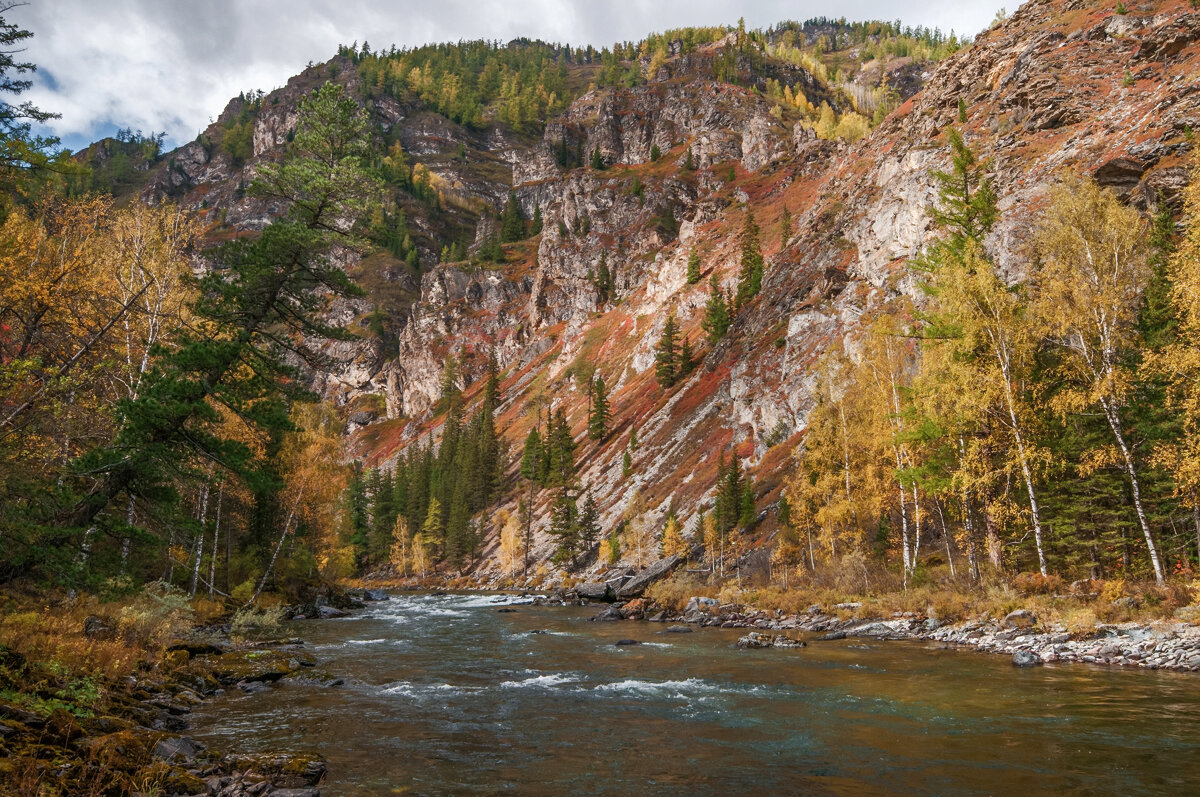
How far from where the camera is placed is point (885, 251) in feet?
212

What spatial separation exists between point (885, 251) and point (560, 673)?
5992 centimetres

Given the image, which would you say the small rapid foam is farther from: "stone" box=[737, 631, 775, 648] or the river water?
"stone" box=[737, 631, 775, 648]

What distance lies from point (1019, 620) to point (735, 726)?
16.3 m

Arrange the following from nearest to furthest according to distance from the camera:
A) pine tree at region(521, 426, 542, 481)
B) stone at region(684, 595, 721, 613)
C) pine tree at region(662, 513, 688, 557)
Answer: stone at region(684, 595, 721, 613)
pine tree at region(662, 513, 688, 557)
pine tree at region(521, 426, 542, 481)

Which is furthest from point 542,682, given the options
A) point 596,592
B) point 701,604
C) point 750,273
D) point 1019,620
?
point 750,273

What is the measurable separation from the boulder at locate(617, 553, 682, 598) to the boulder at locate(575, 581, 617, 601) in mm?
1362

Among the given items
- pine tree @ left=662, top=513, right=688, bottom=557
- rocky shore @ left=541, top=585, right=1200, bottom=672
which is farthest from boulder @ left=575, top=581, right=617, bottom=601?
rocky shore @ left=541, top=585, right=1200, bottom=672

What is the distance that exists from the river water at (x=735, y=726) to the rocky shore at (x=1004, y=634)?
115cm

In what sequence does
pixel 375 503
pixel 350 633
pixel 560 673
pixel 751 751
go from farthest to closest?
pixel 375 503 → pixel 350 633 → pixel 560 673 → pixel 751 751

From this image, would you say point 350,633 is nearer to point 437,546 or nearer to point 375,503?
point 437,546

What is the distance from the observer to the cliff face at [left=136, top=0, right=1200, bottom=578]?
45.4 metres

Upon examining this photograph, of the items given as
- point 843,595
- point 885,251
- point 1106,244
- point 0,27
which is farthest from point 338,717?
point 885,251

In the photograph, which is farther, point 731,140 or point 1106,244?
point 731,140

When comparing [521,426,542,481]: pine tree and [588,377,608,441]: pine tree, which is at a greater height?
[588,377,608,441]: pine tree
